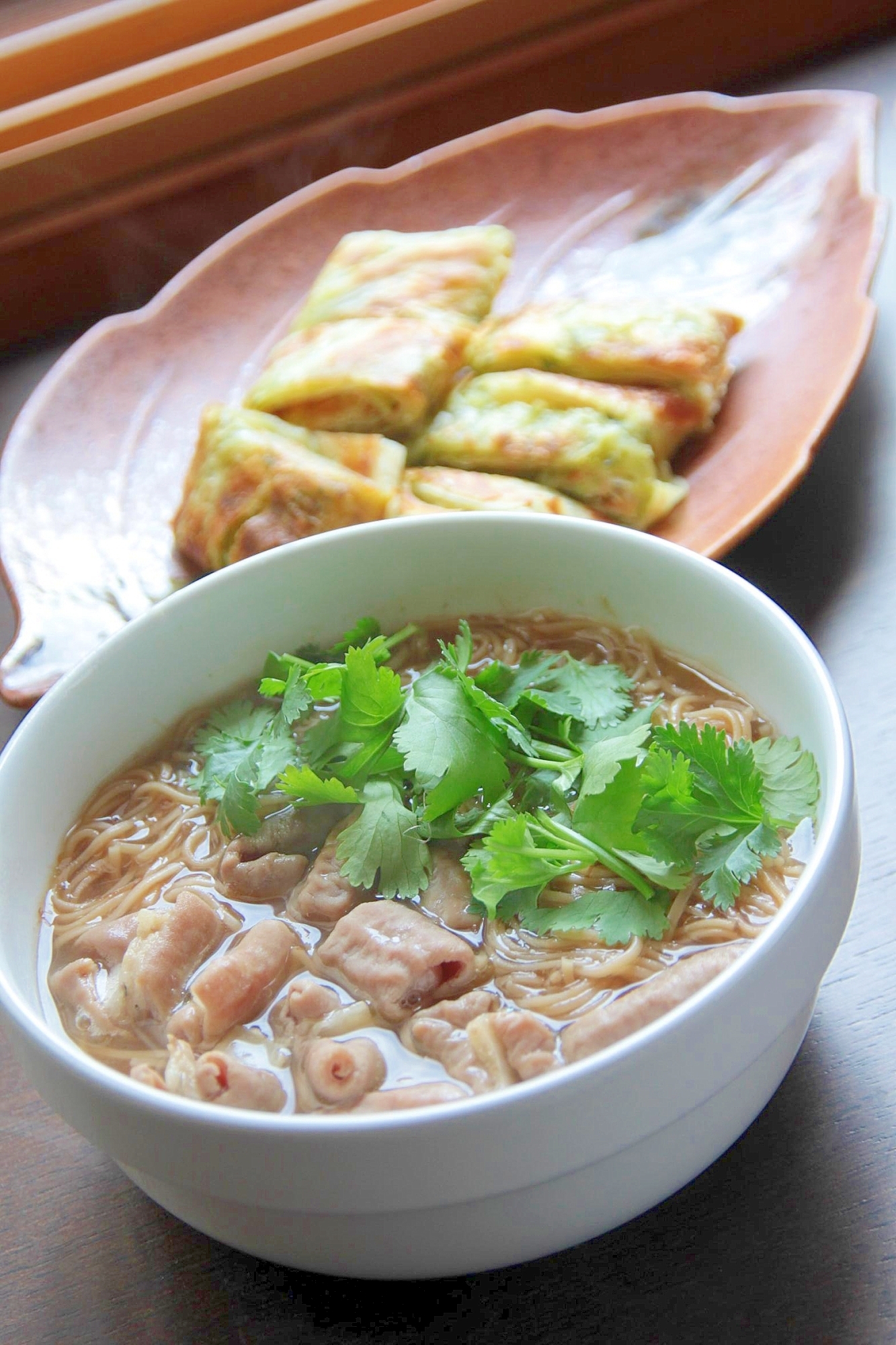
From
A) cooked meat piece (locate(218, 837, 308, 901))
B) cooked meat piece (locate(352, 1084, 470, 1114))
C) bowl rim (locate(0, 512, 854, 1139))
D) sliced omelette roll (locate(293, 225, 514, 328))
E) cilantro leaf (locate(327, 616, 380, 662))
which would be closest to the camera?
bowl rim (locate(0, 512, 854, 1139))

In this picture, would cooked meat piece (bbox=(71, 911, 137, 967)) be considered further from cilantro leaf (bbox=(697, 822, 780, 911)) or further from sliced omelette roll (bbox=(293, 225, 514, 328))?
sliced omelette roll (bbox=(293, 225, 514, 328))

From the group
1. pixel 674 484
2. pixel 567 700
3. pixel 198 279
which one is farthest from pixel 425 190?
pixel 567 700

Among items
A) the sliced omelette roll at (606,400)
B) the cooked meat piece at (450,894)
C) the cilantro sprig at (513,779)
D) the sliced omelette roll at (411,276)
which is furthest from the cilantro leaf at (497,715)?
the sliced omelette roll at (411,276)

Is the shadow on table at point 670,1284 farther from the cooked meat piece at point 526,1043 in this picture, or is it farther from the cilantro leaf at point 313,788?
the cilantro leaf at point 313,788

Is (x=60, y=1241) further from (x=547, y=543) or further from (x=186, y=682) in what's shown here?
(x=547, y=543)

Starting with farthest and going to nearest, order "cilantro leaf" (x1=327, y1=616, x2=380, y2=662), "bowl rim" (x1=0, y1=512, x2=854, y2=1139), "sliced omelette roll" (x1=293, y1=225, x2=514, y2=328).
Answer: "sliced omelette roll" (x1=293, y1=225, x2=514, y2=328), "cilantro leaf" (x1=327, y1=616, x2=380, y2=662), "bowl rim" (x1=0, y1=512, x2=854, y2=1139)

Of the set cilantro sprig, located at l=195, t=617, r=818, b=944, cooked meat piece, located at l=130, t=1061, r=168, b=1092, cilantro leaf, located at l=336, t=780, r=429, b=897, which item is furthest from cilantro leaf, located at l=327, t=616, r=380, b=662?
cooked meat piece, located at l=130, t=1061, r=168, b=1092

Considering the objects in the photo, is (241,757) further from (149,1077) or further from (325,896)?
(149,1077)
